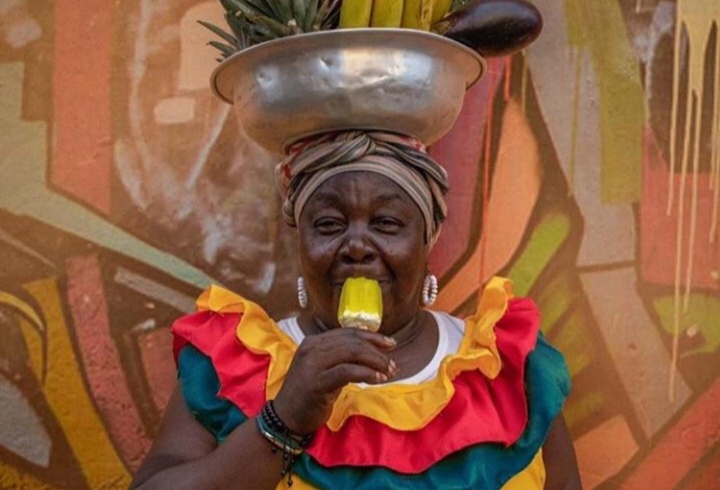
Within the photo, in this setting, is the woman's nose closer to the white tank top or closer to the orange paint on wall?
the white tank top

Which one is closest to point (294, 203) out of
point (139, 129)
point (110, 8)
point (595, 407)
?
point (139, 129)

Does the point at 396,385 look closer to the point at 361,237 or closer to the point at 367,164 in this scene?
the point at 361,237

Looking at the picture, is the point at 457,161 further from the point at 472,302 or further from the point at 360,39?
the point at 360,39

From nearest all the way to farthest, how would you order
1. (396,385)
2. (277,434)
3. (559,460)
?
(277,434) → (396,385) → (559,460)

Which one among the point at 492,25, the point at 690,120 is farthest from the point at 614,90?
the point at 492,25

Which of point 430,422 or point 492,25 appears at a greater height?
point 492,25

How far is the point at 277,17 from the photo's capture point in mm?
2666

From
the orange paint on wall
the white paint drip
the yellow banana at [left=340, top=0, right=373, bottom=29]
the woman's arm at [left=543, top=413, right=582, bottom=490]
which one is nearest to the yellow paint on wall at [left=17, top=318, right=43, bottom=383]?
the orange paint on wall

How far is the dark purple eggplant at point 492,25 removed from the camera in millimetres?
2775

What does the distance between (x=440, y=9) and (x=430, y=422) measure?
1.03 metres

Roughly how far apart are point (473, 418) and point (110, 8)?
1785 millimetres

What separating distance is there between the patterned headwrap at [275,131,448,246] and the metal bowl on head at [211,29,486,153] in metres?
0.03

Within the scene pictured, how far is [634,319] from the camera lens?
3568mm

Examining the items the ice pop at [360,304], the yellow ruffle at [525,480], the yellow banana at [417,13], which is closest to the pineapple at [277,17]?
the yellow banana at [417,13]
